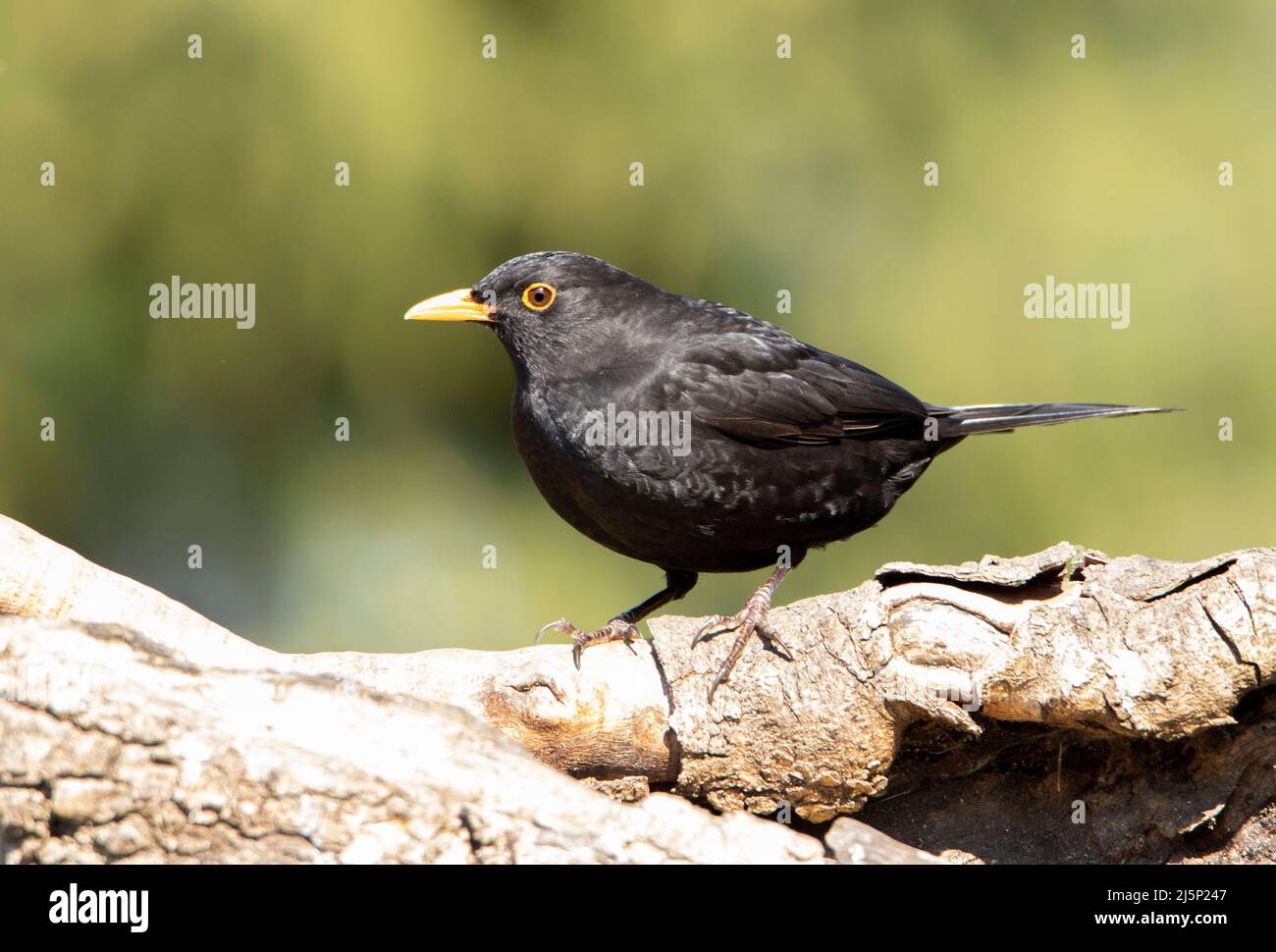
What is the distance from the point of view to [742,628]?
12.9 ft

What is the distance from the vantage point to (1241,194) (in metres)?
6.41

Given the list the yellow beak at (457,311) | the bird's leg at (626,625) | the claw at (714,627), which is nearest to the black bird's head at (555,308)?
the yellow beak at (457,311)

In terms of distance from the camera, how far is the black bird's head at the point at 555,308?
4.51 metres

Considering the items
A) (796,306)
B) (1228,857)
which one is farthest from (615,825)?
(796,306)

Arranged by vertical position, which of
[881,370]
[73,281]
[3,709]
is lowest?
[3,709]

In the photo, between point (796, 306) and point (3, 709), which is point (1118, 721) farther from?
point (796, 306)

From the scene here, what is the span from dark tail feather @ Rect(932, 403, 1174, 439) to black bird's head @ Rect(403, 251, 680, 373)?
1.11 m

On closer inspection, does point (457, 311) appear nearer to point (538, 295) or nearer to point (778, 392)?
point (538, 295)

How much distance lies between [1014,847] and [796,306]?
147 inches

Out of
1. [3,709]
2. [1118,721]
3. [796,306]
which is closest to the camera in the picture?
[3,709]

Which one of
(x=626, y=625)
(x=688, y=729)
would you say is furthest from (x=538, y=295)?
(x=688, y=729)

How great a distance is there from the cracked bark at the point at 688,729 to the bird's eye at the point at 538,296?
1243 millimetres

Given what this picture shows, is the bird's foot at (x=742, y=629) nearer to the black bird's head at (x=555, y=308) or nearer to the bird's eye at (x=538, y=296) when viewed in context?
the black bird's head at (x=555, y=308)

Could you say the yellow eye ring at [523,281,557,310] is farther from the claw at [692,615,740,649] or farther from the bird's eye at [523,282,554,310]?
the claw at [692,615,740,649]
